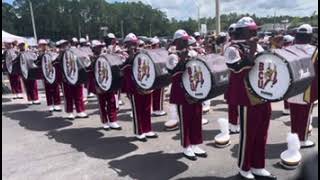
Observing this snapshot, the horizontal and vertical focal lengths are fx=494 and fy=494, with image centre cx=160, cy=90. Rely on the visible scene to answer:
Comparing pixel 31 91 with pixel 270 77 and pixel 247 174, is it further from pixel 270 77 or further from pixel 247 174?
pixel 270 77

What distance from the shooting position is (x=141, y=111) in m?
7.59

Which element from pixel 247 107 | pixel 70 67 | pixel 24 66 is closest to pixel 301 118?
pixel 247 107

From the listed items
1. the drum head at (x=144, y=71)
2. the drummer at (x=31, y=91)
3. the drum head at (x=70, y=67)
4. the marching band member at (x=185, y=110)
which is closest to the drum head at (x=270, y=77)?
the marching band member at (x=185, y=110)

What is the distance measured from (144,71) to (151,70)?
18 centimetres

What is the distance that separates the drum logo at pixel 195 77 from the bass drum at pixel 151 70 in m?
0.98

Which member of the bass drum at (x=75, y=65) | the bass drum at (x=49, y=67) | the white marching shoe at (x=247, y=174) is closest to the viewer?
the white marching shoe at (x=247, y=174)

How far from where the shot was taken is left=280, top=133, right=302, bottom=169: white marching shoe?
18.9 ft

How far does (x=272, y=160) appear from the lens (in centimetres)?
619

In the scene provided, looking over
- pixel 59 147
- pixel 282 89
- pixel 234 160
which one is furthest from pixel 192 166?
pixel 59 147

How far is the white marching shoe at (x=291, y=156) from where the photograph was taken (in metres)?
5.77

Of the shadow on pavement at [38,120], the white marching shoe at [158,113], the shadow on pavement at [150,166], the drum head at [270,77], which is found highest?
the drum head at [270,77]

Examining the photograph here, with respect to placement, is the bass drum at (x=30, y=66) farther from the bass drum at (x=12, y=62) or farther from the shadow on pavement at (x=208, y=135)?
the shadow on pavement at (x=208, y=135)

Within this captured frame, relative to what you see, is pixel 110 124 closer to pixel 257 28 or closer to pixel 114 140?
pixel 114 140

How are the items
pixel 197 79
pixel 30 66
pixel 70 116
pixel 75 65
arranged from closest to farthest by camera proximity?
pixel 197 79
pixel 75 65
pixel 70 116
pixel 30 66
